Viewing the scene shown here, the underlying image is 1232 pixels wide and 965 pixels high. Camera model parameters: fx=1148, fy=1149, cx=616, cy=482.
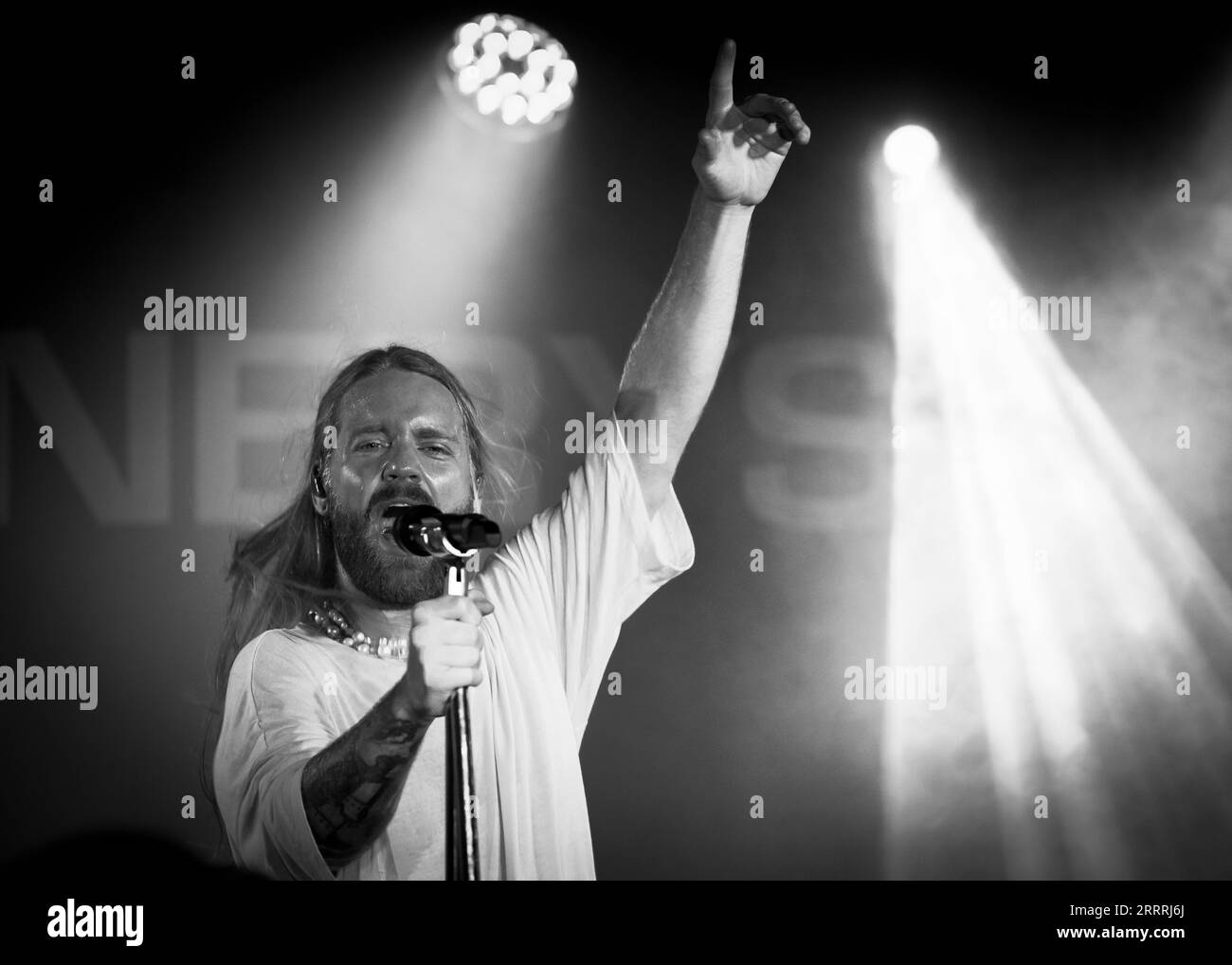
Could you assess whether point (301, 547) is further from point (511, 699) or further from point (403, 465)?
point (511, 699)

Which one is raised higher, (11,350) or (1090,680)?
(11,350)

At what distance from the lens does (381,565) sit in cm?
249

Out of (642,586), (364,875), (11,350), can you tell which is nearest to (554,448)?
(642,586)

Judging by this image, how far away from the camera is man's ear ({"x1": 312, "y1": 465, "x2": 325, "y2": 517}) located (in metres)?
2.56

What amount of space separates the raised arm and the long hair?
35 centimetres

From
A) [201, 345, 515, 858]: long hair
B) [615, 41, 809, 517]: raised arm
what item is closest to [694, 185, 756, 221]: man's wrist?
[615, 41, 809, 517]: raised arm

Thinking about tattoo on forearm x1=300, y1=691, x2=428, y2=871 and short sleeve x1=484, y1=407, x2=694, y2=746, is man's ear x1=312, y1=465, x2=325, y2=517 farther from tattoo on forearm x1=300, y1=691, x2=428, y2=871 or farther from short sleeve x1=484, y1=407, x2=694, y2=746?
tattoo on forearm x1=300, y1=691, x2=428, y2=871

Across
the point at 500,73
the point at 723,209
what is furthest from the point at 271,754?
the point at 500,73

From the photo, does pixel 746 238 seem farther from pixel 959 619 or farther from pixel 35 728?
pixel 35 728

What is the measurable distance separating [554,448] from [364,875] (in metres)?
1.02

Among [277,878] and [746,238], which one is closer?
[277,878]

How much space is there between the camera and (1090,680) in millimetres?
2756

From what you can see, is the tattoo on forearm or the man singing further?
the man singing
